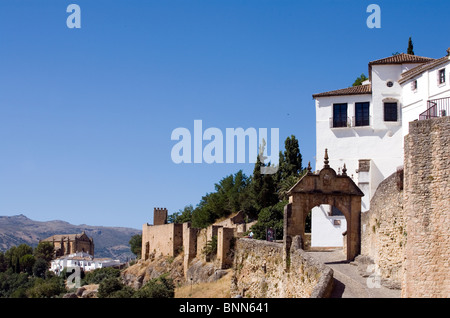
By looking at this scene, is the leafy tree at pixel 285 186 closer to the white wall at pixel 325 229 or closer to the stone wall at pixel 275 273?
the white wall at pixel 325 229

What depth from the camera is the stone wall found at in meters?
19.8

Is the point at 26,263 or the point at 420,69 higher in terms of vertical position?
the point at 420,69

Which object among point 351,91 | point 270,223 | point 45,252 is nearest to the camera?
point 351,91

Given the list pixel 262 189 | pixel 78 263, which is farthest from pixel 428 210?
pixel 78 263

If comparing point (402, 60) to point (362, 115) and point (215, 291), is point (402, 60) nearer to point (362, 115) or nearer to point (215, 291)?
point (362, 115)

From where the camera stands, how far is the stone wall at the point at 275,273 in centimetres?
1983

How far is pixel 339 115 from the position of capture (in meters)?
39.6

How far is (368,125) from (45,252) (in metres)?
107

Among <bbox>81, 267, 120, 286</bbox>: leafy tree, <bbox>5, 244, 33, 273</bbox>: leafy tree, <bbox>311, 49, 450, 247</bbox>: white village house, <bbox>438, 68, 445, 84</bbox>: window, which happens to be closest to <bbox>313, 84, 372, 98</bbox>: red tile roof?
<bbox>311, 49, 450, 247</bbox>: white village house

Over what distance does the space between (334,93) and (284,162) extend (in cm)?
2238

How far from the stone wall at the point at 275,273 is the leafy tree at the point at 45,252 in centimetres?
10586

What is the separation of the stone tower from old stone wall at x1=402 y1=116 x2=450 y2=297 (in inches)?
2961

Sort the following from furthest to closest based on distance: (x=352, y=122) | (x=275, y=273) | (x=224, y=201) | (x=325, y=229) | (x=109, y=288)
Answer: (x=224, y=201), (x=109, y=288), (x=352, y=122), (x=325, y=229), (x=275, y=273)
